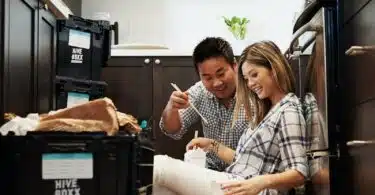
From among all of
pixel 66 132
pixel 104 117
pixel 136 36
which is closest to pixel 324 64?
pixel 104 117

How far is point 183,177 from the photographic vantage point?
2041 mm

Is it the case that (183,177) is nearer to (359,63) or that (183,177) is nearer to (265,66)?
(265,66)

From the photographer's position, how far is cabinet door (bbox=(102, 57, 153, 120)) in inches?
142

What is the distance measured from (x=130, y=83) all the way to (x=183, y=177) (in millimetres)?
1656

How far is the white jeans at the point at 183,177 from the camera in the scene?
203 cm

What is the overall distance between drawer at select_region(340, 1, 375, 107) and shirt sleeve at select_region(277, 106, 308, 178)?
0.89ft

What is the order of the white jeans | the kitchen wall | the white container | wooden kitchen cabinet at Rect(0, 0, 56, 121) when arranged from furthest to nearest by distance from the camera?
the kitchen wall, the white container, the white jeans, wooden kitchen cabinet at Rect(0, 0, 56, 121)

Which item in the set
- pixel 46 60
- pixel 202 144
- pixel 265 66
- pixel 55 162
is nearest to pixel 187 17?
pixel 202 144

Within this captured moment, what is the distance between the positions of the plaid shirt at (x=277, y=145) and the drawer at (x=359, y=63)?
0.91 feet

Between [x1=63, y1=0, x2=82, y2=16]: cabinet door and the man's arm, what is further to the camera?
[x1=63, y1=0, x2=82, y2=16]: cabinet door

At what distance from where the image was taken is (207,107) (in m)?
2.79

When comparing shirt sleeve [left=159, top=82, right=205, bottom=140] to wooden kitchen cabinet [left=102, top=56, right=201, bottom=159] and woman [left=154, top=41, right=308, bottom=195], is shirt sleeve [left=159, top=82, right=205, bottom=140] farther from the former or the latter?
wooden kitchen cabinet [left=102, top=56, right=201, bottom=159]

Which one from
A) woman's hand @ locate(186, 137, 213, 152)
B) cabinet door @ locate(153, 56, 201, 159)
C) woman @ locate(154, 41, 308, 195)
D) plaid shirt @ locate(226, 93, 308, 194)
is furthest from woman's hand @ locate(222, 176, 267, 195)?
cabinet door @ locate(153, 56, 201, 159)

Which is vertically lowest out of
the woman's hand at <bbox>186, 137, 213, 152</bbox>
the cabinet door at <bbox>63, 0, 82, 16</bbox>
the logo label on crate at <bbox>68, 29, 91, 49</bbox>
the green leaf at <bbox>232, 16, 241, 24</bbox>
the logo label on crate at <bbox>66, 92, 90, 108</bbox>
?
the woman's hand at <bbox>186, 137, 213, 152</bbox>
